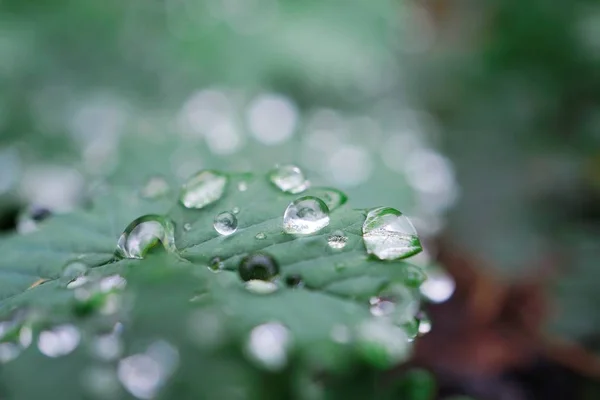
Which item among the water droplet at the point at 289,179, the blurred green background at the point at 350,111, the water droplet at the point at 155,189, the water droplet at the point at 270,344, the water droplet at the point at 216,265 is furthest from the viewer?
the blurred green background at the point at 350,111

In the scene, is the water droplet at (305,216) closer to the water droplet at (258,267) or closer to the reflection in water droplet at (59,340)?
the water droplet at (258,267)

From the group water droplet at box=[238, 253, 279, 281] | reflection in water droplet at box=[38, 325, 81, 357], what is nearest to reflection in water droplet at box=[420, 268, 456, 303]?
water droplet at box=[238, 253, 279, 281]

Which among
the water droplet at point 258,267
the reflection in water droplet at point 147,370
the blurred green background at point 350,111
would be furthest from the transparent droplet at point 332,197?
the blurred green background at point 350,111

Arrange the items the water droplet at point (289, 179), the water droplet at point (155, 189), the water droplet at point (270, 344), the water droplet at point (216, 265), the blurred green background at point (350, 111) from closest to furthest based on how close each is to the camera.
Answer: the water droplet at point (270, 344), the water droplet at point (216, 265), the water droplet at point (289, 179), the water droplet at point (155, 189), the blurred green background at point (350, 111)

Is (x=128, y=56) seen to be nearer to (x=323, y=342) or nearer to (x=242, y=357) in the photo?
(x=242, y=357)

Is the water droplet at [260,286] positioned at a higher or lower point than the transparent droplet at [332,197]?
lower

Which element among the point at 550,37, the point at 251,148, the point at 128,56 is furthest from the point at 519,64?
the point at 128,56

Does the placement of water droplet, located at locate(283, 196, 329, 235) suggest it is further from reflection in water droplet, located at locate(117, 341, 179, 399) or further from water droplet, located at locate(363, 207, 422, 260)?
reflection in water droplet, located at locate(117, 341, 179, 399)
